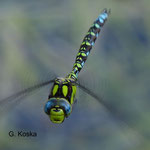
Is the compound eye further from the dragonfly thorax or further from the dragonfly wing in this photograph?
the dragonfly wing

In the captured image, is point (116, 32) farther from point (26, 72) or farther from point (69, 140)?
point (69, 140)

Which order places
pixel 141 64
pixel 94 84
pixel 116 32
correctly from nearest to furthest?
pixel 94 84 < pixel 141 64 < pixel 116 32

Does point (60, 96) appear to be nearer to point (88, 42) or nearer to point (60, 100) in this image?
point (60, 100)

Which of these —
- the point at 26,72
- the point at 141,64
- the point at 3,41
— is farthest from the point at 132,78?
the point at 3,41

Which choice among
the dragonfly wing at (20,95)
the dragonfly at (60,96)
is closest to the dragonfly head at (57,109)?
the dragonfly at (60,96)

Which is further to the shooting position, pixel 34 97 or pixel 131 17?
pixel 131 17

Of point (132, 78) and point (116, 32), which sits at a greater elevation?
point (116, 32)

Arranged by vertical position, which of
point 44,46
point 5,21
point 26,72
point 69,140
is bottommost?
point 69,140
